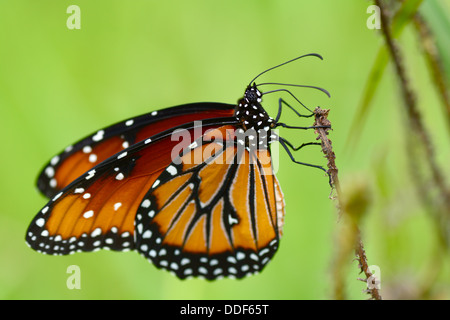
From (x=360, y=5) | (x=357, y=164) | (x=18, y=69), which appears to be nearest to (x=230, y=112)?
(x=357, y=164)

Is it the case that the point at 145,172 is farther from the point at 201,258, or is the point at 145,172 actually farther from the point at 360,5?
the point at 360,5

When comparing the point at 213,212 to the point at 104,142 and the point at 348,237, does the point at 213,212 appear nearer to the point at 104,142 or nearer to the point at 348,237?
the point at 104,142

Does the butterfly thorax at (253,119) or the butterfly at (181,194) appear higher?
the butterfly thorax at (253,119)

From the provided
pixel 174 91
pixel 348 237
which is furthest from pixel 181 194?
pixel 348 237

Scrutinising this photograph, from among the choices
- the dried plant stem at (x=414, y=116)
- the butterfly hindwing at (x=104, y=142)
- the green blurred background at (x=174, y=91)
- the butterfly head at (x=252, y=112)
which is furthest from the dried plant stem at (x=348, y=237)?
the green blurred background at (x=174, y=91)

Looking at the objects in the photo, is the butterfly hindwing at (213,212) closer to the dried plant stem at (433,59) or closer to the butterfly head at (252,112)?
the butterfly head at (252,112)

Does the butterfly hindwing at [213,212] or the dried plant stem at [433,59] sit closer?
the dried plant stem at [433,59]
